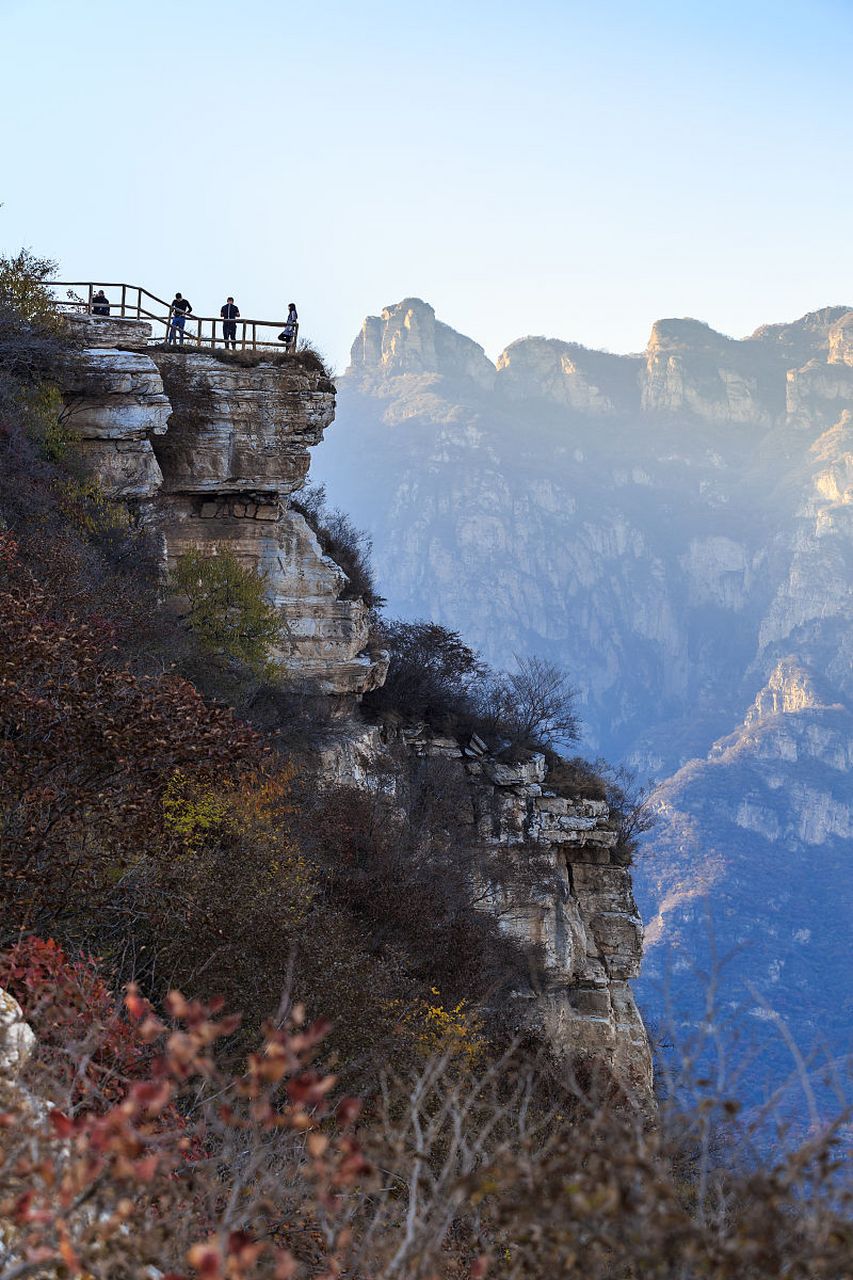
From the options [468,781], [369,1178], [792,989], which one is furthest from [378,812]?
[792,989]

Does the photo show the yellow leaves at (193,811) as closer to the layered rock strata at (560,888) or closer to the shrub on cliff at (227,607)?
the layered rock strata at (560,888)

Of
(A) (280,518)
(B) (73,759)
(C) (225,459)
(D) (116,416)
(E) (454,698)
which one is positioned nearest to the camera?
(B) (73,759)

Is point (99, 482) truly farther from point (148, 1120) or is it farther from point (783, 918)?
point (783, 918)

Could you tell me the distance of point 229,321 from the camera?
31.6 meters

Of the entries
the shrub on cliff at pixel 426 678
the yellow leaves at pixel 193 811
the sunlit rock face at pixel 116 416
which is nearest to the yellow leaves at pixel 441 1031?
the yellow leaves at pixel 193 811

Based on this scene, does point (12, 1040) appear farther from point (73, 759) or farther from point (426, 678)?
point (426, 678)

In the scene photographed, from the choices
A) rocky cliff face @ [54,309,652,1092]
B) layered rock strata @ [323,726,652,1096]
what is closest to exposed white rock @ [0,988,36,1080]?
layered rock strata @ [323,726,652,1096]

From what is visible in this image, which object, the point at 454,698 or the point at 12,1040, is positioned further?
the point at 454,698

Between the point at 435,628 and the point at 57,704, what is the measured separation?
103ft

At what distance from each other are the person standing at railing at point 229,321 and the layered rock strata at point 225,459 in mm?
1141

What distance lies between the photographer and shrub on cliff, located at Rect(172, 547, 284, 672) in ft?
96.5

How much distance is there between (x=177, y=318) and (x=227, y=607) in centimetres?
851

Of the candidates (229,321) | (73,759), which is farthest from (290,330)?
(73,759)

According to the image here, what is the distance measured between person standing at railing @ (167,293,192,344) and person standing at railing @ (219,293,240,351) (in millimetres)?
1098
